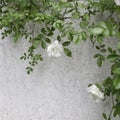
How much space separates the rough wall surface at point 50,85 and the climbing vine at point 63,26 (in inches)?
2.5

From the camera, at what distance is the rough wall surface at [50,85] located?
176cm

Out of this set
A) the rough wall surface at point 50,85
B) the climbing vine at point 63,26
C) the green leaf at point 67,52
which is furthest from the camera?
the rough wall surface at point 50,85

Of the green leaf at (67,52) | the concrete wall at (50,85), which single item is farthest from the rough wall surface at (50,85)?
the green leaf at (67,52)

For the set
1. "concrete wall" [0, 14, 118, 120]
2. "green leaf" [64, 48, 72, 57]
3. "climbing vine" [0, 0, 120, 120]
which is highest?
"climbing vine" [0, 0, 120, 120]

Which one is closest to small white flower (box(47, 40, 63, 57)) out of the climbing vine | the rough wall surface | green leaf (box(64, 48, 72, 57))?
the climbing vine

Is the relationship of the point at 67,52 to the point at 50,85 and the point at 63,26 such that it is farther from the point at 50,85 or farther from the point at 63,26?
the point at 50,85

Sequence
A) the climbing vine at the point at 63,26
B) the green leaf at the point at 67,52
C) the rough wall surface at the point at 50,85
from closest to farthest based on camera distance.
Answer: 1. the climbing vine at the point at 63,26
2. the green leaf at the point at 67,52
3. the rough wall surface at the point at 50,85

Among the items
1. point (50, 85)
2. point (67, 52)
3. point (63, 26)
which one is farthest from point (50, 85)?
point (63, 26)

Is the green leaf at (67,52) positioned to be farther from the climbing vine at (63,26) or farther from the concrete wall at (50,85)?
the concrete wall at (50,85)

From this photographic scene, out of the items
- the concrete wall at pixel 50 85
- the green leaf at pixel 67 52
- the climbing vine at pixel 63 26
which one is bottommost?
the concrete wall at pixel 50 85

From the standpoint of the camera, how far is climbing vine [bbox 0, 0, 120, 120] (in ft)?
4.93

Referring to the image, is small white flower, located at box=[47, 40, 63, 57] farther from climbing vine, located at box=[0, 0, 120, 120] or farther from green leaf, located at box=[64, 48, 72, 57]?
green leaf, located at box=[64, 48, 72, 57]

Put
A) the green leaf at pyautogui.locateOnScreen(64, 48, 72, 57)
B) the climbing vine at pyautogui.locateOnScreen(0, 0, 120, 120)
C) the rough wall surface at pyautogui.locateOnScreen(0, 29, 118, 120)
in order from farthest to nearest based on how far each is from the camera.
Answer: the rough wall surface at pyautogui.locateOnScreen(0, 29, 118, 120) → the green leaf at pyautogui.locateOnScreen(64, 48, 72, 57) → the climbing vine at pyautogui.locateOnScreen(0, 0, 120, 120)

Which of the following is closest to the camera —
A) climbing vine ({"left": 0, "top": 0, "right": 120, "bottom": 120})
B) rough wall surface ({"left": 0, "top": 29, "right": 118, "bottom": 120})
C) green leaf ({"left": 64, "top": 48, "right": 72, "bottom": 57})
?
climbing vine ({"left": 0, "top": 0, "right": 120, "bottom": 120})
